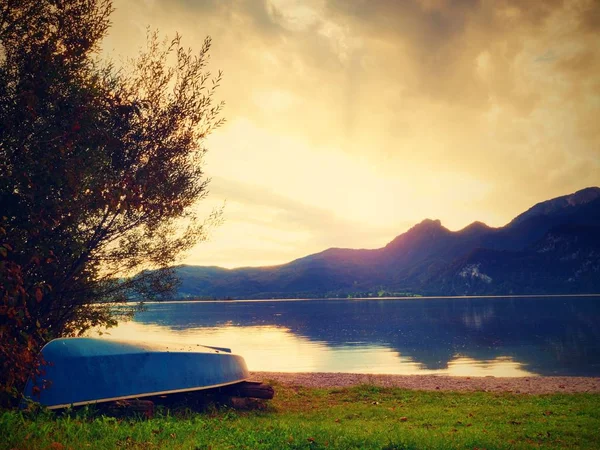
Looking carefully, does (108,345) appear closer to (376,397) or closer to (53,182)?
(53,182)

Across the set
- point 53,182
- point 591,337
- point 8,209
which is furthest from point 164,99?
point 591,337

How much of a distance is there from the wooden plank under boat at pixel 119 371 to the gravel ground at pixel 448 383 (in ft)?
34.3

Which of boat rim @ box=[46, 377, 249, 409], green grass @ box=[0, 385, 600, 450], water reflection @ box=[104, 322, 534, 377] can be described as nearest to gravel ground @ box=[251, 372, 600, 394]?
green grass @ box=[0, 385, 600, 450]

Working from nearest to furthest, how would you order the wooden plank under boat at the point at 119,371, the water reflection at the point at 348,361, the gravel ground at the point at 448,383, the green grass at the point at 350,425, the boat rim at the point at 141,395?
the green grass at the point at 350,425 → the boat rim at the point at 141,395 → the wooden plank under boat at the point at 119,371 → the gravel ground at the point at 448,383 → the water reflection at the point at 348,361

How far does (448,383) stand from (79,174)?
919 inches

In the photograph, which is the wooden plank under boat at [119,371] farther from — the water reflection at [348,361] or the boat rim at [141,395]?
the water reflection at [348,361]

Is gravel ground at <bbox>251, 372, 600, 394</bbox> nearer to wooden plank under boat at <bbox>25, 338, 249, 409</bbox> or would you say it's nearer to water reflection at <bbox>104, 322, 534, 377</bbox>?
water reflection at <bbox>104, 322, 534, 377</bbox>

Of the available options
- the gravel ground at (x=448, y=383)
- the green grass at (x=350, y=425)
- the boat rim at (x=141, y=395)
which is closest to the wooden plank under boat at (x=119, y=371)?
the boat rim at (x=141, y=395)

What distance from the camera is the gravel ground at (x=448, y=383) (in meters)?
26.3

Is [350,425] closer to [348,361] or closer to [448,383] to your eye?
[448,383]

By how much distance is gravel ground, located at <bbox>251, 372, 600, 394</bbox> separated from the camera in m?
26.3

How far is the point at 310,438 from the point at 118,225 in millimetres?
9642

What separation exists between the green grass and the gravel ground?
10.0 ft

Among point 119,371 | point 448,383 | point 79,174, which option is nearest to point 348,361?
point 448,383
